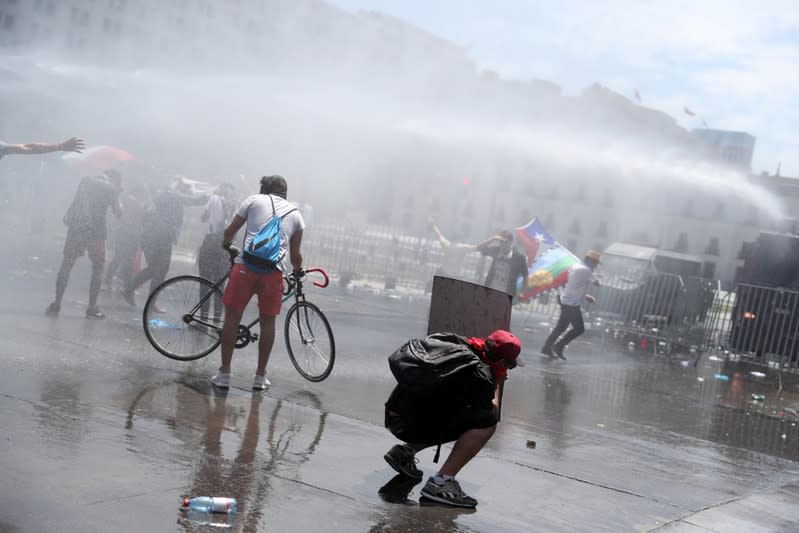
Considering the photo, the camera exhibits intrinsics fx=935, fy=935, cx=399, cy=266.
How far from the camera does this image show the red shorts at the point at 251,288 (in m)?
6.57

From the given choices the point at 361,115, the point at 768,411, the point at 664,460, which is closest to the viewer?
the point at 664,460

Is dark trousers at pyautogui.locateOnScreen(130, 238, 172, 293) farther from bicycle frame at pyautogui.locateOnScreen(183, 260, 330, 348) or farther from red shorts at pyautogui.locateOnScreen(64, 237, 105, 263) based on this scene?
bicycle frame at pyautogui.locateOnScreen(183, 260, 330, 348)

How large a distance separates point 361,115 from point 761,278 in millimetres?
14565

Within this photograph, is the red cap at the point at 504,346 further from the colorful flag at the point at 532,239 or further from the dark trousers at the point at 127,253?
the colorful flag at the point at 532,239

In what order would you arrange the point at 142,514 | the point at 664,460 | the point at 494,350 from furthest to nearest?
the point at 664,460 < the point at 494,350 < the point at 142,514

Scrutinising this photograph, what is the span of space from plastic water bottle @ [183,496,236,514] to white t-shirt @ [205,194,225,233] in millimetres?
5760

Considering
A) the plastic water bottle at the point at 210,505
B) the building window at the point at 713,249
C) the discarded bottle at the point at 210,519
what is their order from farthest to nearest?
the building window at the point at 713,249
the plastic water bottle at the point at 210,505
the discarded bottle at the point at 210,519

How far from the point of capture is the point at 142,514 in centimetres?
373

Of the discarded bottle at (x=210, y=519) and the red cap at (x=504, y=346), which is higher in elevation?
the red cap at (x=504, y=346)

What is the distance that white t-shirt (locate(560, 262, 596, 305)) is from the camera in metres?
12.3

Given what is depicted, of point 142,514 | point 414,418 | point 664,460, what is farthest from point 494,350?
point 664,460

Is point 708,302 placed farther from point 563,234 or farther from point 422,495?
point 563,234

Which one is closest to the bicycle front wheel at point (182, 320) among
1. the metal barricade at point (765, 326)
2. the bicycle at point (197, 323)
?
the bicycle at point (197, 323)

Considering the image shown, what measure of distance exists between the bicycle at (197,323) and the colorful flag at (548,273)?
8.86 metres
